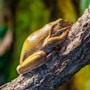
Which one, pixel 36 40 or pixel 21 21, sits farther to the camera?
pixel 21 21

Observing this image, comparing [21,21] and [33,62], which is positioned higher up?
[21,21]

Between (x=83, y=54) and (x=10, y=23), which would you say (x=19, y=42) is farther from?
(x=83, y=54)

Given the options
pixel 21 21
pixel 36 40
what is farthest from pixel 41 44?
pixel 21 21

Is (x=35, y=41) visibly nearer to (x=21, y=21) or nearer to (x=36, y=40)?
(x=36, y=40)

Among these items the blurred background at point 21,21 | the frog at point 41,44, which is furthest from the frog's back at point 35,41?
the blurred background at point 21,21

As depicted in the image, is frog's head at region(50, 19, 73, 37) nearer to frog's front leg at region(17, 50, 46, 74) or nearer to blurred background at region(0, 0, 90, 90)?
frog's front leg at region(17, 50, 46, 74)

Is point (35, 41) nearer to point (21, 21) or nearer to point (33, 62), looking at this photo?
point (33, 62)

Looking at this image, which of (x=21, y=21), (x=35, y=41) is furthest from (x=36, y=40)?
(x=21, y=21)

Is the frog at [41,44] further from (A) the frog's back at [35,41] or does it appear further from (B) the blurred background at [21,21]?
(B) the blurred background at [21,21]
